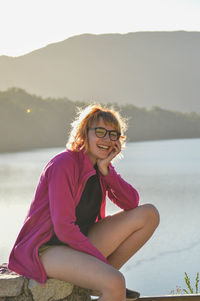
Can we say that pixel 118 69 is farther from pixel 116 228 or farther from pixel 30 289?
pixel 30 289

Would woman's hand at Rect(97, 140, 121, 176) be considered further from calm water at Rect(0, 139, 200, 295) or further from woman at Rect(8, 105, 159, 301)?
calm water at Rect(0, 139, 200, 295)

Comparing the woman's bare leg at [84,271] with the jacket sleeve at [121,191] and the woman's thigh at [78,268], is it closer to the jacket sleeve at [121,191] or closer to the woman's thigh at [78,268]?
the woman's thigh at [78,268]

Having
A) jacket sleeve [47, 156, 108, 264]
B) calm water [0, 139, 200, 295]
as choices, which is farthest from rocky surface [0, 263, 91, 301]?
calm water [0, 139, 200, 295]

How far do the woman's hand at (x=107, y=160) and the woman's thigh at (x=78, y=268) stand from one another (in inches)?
15.0

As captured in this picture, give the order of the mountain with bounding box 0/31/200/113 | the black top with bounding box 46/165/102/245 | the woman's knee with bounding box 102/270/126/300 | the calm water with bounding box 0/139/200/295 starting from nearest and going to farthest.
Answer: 1. the woman's knee with bounding box 102/270/126/300
2. the black top with bounding box 46/165/102/245
3. the calm water with bounding box 0/139/200/295
4. the mountain with bounding box 0/31/200/113

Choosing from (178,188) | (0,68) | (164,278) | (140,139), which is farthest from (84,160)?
(0,68)

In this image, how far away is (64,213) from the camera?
1848mm

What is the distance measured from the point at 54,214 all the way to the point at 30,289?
0.30m

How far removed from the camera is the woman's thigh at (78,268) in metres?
1.80

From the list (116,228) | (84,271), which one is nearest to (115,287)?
(84,271)

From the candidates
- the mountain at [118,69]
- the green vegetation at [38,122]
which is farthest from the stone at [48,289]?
the mountain at [118,69]

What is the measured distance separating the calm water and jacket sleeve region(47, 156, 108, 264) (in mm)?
3101

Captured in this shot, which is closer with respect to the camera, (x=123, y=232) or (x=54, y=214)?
(x=54, y=214)

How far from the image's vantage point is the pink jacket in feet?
6.08
